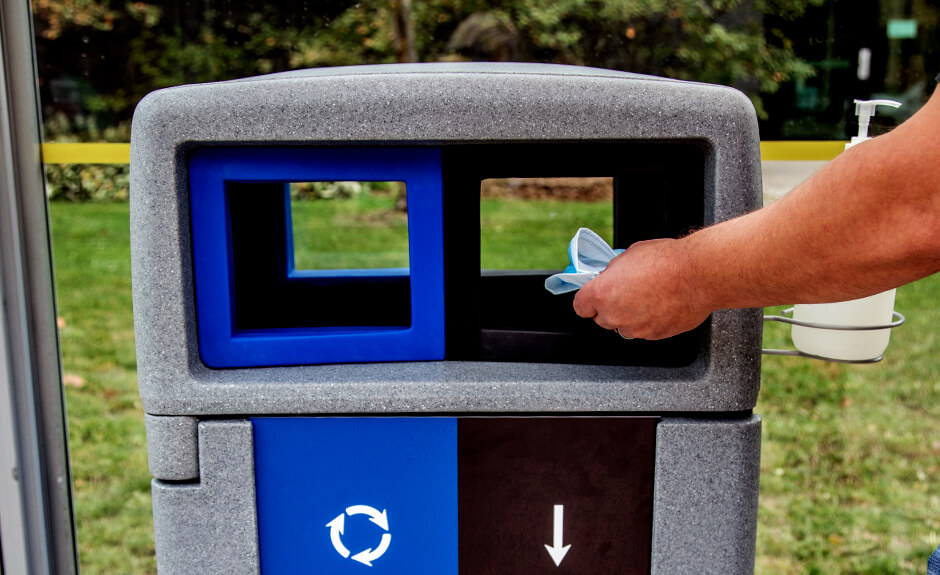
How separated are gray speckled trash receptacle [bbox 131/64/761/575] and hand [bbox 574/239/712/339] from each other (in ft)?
0.35

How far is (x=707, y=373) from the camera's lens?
1.08m

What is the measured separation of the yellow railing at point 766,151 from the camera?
1.85m

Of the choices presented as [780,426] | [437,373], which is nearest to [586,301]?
[437,373]

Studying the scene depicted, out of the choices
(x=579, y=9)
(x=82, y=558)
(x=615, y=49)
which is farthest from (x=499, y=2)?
(x=82, y=558)

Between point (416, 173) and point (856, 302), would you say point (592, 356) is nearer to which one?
point (416, 173)

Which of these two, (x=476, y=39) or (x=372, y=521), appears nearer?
(x=372, y=521)

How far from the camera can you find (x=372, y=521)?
1.13m

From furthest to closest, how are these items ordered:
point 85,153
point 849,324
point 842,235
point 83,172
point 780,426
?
point 780,426 < point 83,172 < point 85,153 < point 849,324 < point 842,235

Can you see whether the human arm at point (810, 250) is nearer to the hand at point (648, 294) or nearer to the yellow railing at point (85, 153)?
the hand at point (648, 294)

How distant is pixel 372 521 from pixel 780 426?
2.40 metres

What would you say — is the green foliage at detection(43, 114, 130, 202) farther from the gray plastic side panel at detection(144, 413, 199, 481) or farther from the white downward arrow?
the white downward arrow

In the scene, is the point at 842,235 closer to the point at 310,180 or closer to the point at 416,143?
the point at 416,143

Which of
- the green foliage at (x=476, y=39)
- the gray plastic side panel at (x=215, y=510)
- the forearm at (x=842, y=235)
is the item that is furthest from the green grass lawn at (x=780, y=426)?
the forearm at (x=842, y=235)

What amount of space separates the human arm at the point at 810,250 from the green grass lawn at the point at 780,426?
1.28m
